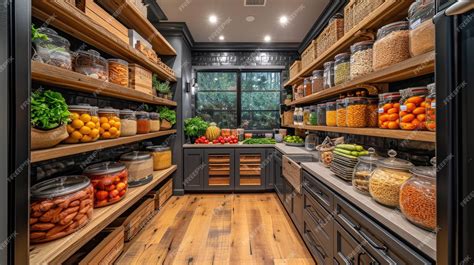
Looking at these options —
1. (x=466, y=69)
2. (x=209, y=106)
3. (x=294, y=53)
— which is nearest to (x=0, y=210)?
(x=466, y=69)

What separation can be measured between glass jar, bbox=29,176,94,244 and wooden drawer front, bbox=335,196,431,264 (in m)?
1.80

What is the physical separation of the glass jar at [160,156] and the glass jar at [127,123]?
952 millimetres

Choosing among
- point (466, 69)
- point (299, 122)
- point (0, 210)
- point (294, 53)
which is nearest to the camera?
point (466, 69)

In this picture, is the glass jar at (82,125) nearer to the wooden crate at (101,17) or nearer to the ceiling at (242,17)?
the wooden crate at (101,17)

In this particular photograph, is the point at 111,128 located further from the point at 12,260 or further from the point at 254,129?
the point at 254,129

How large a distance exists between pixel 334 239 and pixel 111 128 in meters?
2.05

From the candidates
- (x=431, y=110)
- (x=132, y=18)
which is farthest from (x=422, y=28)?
(x=132, y=18)

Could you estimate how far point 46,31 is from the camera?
1.33 m

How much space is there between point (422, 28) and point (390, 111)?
530 millimetres

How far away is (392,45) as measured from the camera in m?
1.30

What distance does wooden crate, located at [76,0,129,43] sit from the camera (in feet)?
5.32

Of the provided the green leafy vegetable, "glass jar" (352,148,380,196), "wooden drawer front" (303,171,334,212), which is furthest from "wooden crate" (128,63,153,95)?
"glass jar" (352,148,380,196)

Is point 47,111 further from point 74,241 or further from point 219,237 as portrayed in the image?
point 219,237

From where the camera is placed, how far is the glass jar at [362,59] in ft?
5.21
